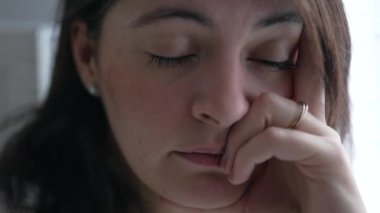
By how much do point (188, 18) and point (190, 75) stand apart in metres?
0.07

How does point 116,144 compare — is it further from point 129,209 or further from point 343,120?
point 343,120

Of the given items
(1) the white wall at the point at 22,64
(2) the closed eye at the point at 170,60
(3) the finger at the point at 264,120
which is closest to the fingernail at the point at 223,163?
(3) the finger at the point at 264,120

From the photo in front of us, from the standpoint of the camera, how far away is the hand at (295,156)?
869 mm

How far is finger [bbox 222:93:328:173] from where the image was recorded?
86cm

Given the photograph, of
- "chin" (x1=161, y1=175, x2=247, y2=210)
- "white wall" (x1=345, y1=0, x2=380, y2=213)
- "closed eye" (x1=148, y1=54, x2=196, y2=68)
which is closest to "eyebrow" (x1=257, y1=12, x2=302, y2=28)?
"closed eye" (x1=148, y1=54, x2=196, y2=68)

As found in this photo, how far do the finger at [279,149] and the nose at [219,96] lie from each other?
0.05 meters

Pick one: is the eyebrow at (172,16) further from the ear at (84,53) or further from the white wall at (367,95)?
the white wall at (367,95)

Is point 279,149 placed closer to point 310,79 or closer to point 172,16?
point 310,79

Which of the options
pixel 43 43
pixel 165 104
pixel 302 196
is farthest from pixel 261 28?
pixel 43 43

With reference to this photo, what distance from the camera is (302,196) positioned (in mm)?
991

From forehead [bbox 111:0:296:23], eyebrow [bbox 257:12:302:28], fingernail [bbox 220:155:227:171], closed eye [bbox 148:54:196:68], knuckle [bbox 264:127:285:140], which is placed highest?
forehead [bbox 111:0:296:23]

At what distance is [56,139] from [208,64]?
0.36 m

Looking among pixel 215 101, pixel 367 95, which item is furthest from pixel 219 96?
pixel 367 95

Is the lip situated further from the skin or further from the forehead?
the forehead
